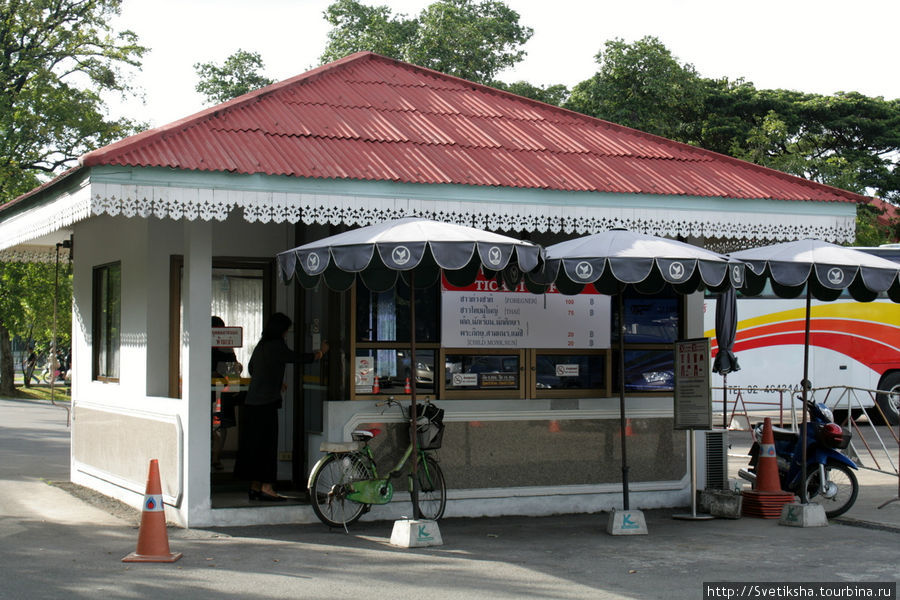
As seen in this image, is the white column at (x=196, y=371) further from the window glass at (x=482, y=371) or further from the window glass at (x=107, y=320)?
the window glass at (x=482, y=371)

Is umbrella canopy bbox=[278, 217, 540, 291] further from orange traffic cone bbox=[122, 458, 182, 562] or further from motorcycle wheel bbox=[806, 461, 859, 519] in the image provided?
motorcycle wheel bbox=[806, 461, 859, 519]

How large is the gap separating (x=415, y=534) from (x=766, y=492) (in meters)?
4.06

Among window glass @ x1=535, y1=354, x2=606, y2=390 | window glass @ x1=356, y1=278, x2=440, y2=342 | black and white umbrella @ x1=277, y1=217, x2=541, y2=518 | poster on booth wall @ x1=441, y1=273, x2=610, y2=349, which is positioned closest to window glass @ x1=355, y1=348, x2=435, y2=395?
window glass @ x1=356, y1=278, x2=440, y2=342

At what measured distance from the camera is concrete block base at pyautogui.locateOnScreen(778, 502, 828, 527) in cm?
986

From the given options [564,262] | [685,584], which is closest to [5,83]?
[564,262]

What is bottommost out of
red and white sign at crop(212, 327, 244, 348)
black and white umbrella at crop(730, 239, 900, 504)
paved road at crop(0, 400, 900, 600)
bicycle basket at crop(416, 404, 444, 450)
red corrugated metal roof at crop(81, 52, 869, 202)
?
paved road at crop(0, 400, 900, 600)

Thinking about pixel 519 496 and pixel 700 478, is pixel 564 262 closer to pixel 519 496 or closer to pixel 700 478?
pixel 519 496

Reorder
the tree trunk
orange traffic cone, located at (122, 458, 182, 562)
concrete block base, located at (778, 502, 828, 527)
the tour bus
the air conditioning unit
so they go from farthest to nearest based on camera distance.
→ the tree trunk < the tour bus < the air conditioning unit < concrete block base, located at (778, 502, 828, 527) < orange traffic cone, located at (122, 458, 182, 562)

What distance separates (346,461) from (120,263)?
375cm

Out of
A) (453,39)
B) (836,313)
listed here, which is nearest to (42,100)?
(453,39)

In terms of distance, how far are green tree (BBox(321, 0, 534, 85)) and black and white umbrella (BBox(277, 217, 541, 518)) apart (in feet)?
88.7

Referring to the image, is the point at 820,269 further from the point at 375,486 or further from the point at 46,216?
the point at 46,216

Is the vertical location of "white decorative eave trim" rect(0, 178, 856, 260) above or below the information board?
above

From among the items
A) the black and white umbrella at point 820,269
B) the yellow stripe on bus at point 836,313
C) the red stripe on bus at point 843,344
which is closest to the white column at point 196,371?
the black and white umbrella at point 820,269
